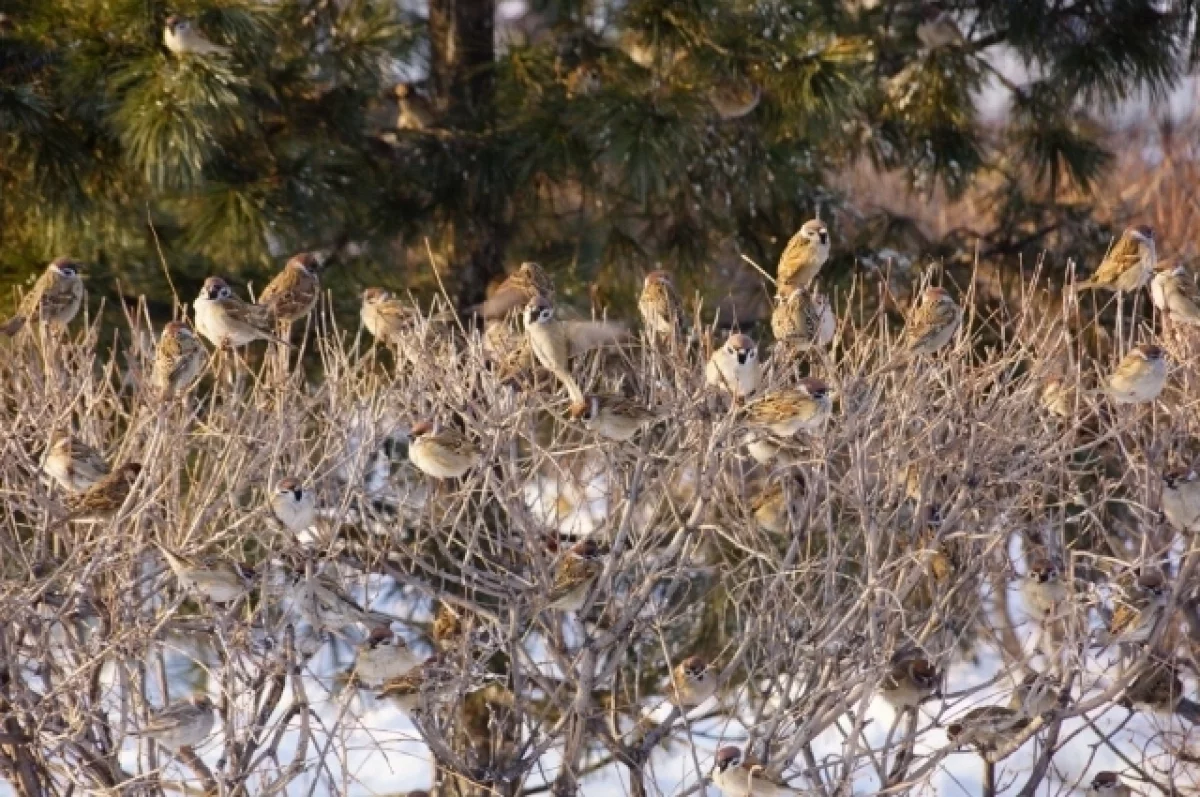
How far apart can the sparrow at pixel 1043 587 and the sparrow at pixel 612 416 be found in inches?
57.8

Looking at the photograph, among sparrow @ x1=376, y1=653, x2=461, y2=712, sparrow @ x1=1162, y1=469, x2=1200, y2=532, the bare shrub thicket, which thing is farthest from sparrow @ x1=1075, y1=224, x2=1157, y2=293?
sparrow @ x1=376, y1=653, x2=461, y2=712

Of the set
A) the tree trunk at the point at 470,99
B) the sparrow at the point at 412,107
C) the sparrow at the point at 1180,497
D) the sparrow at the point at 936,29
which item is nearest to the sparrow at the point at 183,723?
the sparrow at the point at 1180,497

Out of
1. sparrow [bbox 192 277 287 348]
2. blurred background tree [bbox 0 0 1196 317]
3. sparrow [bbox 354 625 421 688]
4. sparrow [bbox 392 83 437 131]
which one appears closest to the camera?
sparrow [bbox 354 625 421 688]

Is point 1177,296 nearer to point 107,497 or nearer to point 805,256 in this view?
point 805,256

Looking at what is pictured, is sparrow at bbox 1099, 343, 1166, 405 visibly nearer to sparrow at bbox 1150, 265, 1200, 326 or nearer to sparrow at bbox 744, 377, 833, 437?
sparrow at bbox 1150, 265, 1200, 326

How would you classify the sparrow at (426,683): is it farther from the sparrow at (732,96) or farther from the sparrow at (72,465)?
the sparrow at (732,96)

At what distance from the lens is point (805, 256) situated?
19.7 ft

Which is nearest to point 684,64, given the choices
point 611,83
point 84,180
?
point 611,83

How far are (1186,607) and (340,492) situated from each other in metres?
2.57

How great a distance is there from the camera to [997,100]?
12.9 meters

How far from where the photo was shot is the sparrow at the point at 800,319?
5.18 m

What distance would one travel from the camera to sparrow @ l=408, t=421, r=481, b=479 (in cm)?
493

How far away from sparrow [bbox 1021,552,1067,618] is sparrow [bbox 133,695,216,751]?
96.6 inches

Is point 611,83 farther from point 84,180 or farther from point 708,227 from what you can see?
point 84,180
